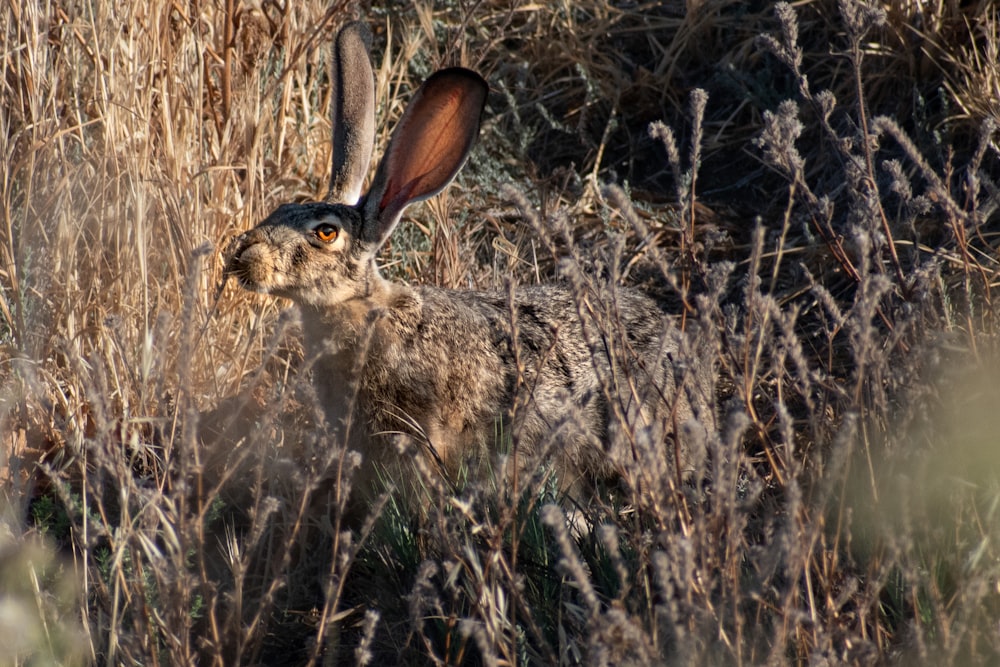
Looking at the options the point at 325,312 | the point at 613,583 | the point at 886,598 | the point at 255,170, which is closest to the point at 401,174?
the point at 325,312

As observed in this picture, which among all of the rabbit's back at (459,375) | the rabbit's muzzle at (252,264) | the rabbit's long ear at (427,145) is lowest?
the rabbit's back at (459,375)

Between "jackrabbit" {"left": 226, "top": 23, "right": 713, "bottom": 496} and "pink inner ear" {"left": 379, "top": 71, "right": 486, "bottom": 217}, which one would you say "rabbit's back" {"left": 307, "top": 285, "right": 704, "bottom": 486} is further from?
"pink inner ear" {"left": 379, "top": 71, "right": 486, "bottom": 217}

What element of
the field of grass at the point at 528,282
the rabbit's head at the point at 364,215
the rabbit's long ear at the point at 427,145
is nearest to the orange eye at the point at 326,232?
the rabbit's head at the point at 364,215

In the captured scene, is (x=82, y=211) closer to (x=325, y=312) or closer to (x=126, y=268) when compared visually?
(x=126, y=268)

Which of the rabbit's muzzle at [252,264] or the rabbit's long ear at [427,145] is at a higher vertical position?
the rabbit's long ear at [427,145]

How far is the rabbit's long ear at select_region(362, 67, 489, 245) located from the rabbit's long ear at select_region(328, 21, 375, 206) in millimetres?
301

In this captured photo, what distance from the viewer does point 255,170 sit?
17.0ft

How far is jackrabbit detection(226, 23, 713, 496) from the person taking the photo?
14.4 feet

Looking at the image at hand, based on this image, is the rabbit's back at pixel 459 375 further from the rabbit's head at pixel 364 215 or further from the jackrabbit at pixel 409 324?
the rabbit's head at pixel 364 215

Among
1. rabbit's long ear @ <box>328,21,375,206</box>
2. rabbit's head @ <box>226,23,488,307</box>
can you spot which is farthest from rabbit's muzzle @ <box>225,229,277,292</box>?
rabbit's long ear @ <box>328,21,375,206</box>

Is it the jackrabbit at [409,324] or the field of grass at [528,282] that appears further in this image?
the jackrabbit at [409,324]

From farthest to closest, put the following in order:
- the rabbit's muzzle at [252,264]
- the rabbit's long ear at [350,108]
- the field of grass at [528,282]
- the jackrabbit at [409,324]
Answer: the rabbit's long ear at [350,108], the jackrabbit at [409,324], the rabbit's muzzle at [252,264], the field of grass at [528,282]

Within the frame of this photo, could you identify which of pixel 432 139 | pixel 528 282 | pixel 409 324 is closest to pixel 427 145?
pixel 432 139

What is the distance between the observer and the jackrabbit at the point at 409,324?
4.38 meters
